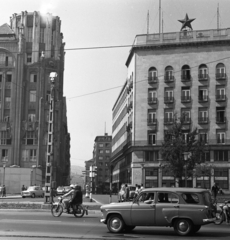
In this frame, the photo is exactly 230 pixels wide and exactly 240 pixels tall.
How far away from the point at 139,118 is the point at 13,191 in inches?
950

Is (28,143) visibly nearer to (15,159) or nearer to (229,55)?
(15,159)

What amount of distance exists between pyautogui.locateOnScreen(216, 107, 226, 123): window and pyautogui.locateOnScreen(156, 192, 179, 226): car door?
2171 inches

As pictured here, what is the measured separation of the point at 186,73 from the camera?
2763 inches

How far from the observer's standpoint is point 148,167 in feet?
226

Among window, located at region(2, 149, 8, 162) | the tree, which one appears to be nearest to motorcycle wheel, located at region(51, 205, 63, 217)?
the tree

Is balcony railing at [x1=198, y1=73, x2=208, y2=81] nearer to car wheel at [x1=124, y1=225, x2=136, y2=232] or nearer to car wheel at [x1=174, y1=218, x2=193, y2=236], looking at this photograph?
car wheel at [x1=124, y1=225, x2=136, y2=232]

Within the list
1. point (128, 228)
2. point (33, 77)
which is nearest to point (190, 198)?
point (128, 228)

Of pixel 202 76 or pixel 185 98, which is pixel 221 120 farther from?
pixel 202 76

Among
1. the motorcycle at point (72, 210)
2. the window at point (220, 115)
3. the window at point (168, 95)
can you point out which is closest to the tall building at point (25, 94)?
the window at point (168, 95)

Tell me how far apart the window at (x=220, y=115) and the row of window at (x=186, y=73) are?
489 cm

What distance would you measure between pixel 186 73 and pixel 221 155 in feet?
46.8

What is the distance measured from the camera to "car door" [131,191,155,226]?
14.0 m

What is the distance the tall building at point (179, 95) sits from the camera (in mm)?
67188

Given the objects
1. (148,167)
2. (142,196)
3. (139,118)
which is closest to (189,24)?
(139,118)
